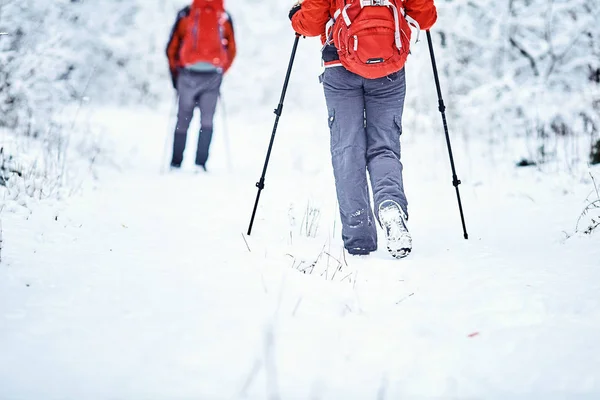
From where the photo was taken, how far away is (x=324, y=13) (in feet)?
10.9

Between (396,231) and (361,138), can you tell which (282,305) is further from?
(361,138)

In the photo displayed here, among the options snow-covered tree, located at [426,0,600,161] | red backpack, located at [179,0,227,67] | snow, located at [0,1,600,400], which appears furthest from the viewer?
snow-covered tree, located at [426,0,600,161]

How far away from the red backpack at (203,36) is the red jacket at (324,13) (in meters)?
3.61

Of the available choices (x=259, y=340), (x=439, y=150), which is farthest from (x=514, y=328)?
(x=439, y=150)

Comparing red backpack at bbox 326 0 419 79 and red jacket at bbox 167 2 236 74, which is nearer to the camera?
red backpack at bbox 326 0 419 79

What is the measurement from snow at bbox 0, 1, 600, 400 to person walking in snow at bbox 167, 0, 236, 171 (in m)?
2.27

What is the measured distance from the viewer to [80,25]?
1730 cm

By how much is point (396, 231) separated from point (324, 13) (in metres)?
1.51

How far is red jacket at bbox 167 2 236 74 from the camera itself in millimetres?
6816

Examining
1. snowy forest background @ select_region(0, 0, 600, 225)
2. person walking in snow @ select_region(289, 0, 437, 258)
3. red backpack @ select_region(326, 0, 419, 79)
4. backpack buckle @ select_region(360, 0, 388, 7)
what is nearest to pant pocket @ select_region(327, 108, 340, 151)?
person walking in snow @ select_region(289, 0, 437, 258)

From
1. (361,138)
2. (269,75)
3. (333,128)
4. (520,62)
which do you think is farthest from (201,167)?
(269,75)

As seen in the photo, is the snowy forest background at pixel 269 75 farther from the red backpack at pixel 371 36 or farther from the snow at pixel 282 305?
the red backpack at pixel 371 36

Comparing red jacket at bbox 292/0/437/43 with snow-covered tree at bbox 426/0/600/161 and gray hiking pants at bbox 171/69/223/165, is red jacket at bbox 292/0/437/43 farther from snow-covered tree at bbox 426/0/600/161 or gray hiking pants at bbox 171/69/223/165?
snow-covered tree at bbox 426/0/600/161

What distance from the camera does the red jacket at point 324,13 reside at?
3.28 m
